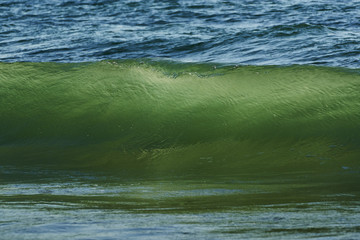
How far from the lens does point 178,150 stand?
3105mm

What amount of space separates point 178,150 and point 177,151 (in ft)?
0.03

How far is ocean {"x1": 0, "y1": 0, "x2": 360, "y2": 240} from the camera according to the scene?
1.89 m

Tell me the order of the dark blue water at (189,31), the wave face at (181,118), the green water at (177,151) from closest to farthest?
the green water at (177,151) → the wave face at (181,118) → the dark blue water at (189,31)

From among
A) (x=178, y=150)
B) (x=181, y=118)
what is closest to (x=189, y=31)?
(x=181, y=118)

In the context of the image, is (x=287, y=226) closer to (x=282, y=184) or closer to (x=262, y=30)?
(x=282, y=184)

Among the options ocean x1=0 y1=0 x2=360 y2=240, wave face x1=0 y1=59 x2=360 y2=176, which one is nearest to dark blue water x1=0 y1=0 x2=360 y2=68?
ocean x1=0 y1=0 x2=360 y2=240

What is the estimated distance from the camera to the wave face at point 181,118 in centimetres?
294

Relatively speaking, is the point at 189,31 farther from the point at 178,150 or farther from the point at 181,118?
the point at 178,150

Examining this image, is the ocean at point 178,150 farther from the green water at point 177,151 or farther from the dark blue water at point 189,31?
the dark blue water at point 189,31

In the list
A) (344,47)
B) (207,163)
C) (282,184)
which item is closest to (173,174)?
(207,163)

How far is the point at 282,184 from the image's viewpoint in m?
2.51

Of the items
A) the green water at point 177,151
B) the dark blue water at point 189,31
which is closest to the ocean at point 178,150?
the green water at point 177,151

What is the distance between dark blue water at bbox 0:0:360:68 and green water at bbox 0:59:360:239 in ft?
6.87

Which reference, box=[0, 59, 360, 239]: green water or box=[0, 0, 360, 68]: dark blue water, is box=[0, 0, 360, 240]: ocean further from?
box=[0, 0, 360, 68]: dark blue water
